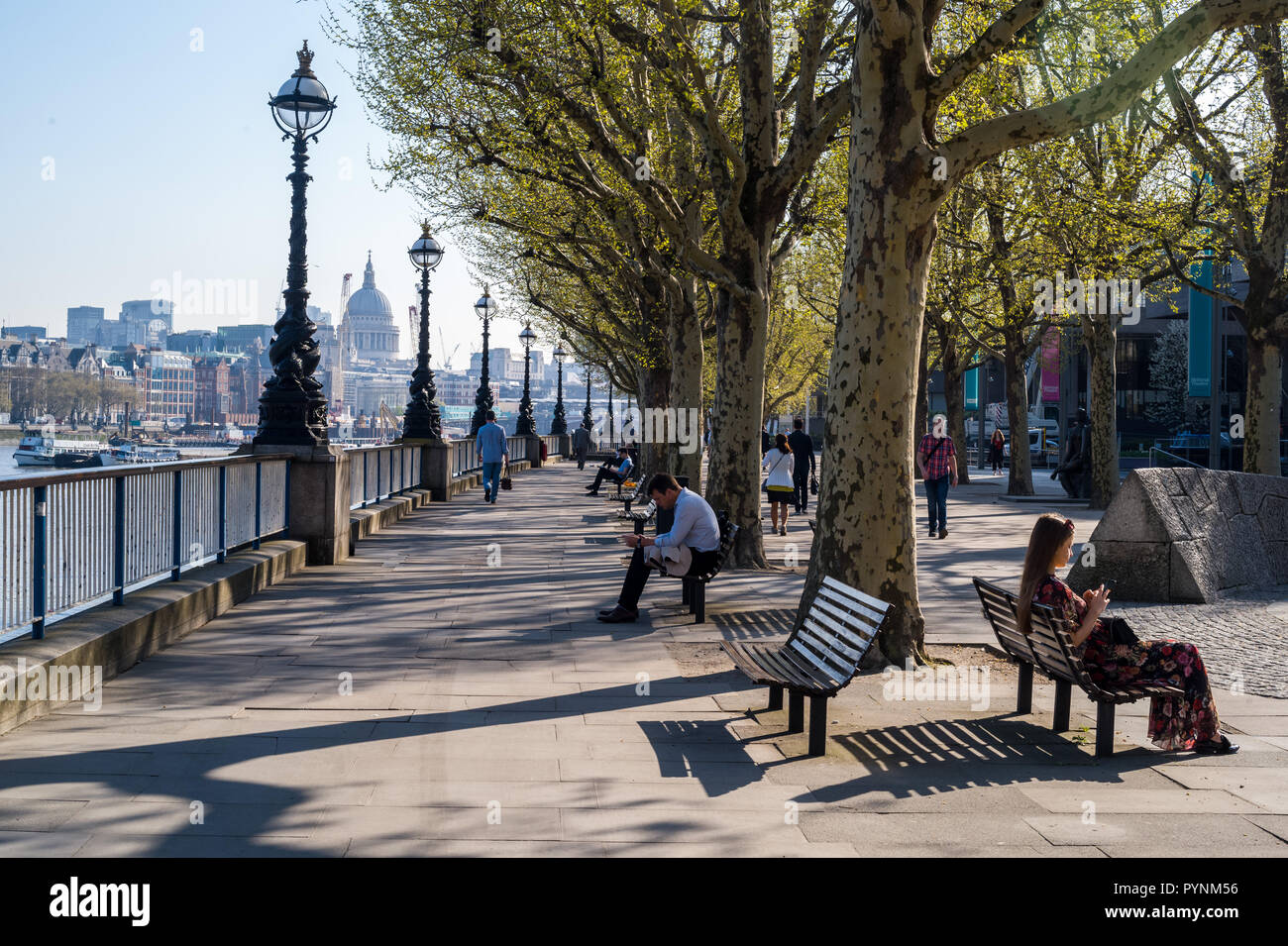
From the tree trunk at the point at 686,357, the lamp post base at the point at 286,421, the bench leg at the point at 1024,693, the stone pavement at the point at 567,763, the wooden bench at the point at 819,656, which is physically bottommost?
the stone pavement at the point at 567,763

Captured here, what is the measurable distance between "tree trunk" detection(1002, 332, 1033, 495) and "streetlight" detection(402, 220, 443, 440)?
13819 millimetres

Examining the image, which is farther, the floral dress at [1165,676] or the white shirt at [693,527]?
the white shirt at [693,527]

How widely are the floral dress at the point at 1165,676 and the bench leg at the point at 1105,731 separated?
18 centimetres

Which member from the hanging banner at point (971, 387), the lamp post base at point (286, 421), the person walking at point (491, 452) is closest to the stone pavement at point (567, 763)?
the lamp post base at point (286, 421)

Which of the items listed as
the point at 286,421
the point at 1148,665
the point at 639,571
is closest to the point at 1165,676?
the point at 1148,665

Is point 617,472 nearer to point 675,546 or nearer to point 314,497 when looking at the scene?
point 314,497

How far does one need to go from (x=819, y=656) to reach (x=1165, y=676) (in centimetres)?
188

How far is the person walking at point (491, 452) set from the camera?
2805cm

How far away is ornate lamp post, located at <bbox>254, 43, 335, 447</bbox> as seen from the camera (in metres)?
14.9

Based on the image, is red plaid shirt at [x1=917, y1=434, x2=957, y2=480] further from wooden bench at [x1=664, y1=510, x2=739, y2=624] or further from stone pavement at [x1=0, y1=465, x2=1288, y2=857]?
stone pavement at [x1=0, y1=465, x2=1288, y2=857]

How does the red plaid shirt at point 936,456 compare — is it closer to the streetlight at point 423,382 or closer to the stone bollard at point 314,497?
the stone bollard at point 314,497

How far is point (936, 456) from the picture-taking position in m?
19.7
